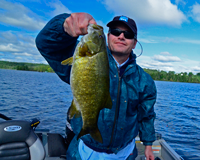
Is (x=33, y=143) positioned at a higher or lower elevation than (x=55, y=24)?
lower

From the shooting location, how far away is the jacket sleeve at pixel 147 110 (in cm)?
351

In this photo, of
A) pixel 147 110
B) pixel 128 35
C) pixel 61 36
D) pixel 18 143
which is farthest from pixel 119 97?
pixel 18 143

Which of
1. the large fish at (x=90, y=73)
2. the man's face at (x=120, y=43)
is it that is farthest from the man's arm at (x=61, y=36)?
the man's face at (x=120, y=43)

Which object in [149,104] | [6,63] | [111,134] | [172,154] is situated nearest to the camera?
[111,134]

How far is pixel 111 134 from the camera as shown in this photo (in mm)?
3062

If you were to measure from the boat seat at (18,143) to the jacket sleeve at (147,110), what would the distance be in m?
2.13

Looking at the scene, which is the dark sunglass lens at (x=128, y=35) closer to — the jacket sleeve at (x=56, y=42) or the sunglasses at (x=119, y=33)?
the sunglasses at (x=119, y=33)

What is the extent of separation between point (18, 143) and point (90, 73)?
2440 millimetres


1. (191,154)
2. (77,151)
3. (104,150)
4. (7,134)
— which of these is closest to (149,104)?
(104,150)

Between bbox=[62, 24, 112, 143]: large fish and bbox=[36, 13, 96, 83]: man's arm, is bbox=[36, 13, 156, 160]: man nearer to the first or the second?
bbox=[36, 13, 96, 83]: man's arm

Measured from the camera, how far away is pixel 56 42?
2426 millimetres

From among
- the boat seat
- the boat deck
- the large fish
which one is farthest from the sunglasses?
the boat deck

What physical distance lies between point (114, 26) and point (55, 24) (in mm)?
1384

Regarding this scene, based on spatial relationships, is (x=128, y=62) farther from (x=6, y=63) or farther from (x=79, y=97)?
(x=6, y=63)
